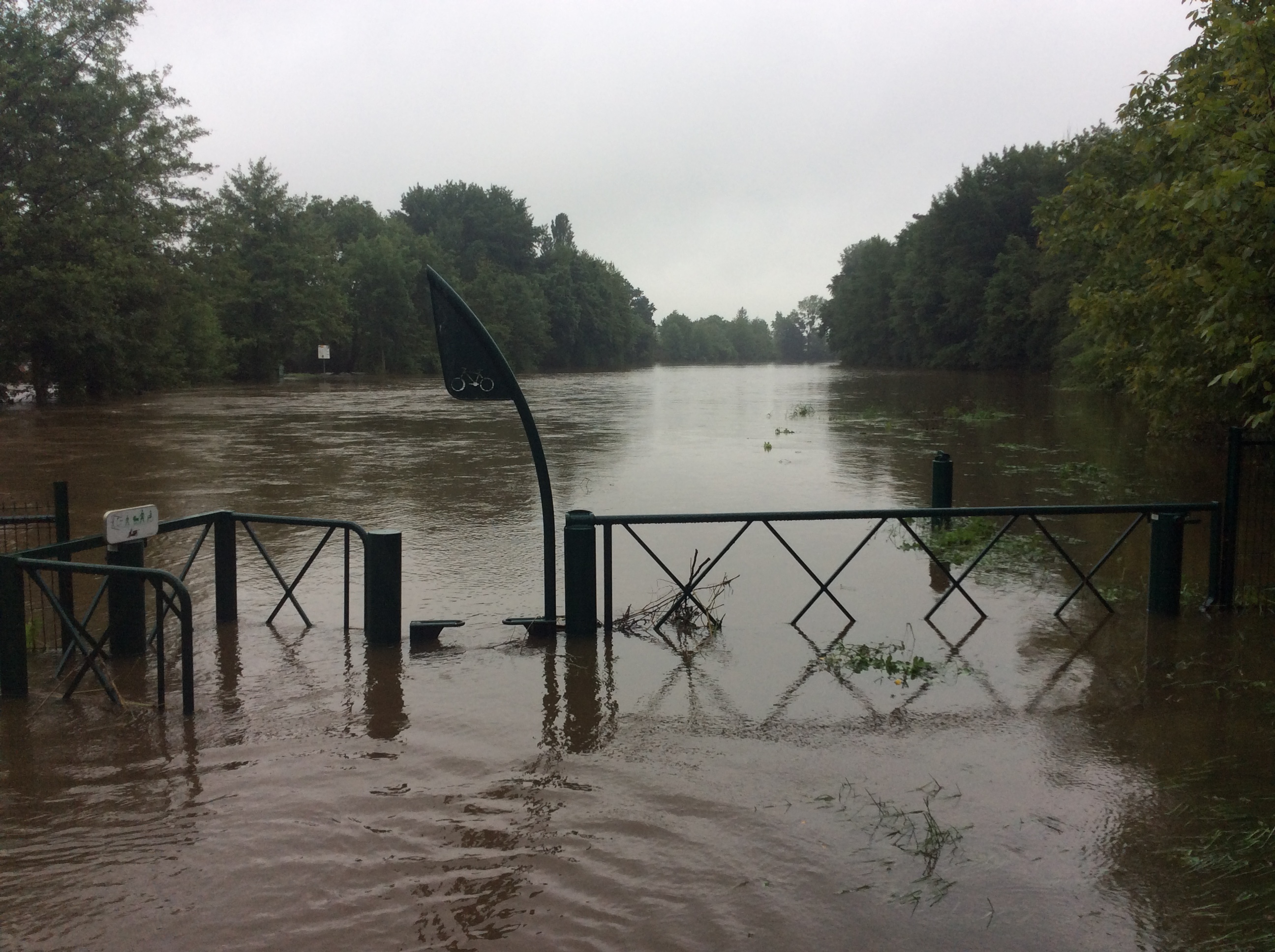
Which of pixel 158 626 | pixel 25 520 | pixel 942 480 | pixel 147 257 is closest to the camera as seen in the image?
pixel 158 626

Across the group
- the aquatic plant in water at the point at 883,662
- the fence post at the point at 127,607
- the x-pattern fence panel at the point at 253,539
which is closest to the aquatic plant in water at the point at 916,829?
the aquatic plant in water at the point at 883,662

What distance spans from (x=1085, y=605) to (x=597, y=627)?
4.29 meters

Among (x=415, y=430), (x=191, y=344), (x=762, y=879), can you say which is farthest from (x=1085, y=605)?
(x=191, y=344)

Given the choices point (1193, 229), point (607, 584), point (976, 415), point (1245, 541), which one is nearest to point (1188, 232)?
point (1193, 229)

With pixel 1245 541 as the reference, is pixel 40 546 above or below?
above

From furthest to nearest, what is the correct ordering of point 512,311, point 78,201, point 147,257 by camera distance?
point 512,311
point 147,257
point 78,201

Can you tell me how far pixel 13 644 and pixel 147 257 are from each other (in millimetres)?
40146

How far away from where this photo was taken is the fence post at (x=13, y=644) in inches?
248

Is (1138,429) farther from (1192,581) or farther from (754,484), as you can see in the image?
(1192,581)

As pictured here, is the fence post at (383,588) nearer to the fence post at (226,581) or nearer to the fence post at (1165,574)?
the fence post at (226,581)

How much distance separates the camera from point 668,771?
5.51 metres

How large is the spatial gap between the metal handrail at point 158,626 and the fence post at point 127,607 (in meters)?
0.63

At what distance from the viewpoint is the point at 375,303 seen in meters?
81.4

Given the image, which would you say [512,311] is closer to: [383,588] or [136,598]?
[383,588]
